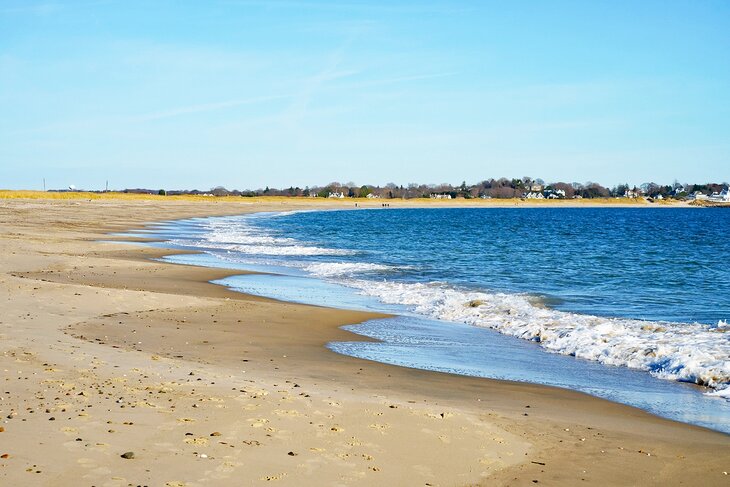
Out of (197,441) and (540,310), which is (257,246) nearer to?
(540,310)

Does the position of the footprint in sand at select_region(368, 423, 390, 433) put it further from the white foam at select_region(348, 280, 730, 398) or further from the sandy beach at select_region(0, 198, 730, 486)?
the white foam at select_region(348, 280, 730, 398)

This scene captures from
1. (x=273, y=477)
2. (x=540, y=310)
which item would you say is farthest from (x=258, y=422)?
(x=540, y=310)

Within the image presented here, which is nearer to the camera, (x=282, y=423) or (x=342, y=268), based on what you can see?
(x=282, y=423)

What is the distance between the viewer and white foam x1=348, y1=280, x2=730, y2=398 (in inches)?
469

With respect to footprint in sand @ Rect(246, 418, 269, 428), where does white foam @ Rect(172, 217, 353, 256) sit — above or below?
below

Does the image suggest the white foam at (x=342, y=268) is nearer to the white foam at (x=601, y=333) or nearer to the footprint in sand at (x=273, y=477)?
the white foam at (x=601, y=333)

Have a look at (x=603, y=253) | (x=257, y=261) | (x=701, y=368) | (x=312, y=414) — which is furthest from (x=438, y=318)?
(x=603, y=253)

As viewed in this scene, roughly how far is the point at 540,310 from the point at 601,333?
3699 mm

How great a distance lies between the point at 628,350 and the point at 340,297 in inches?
379

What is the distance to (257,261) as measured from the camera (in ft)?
107

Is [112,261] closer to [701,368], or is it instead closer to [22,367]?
[22,367]

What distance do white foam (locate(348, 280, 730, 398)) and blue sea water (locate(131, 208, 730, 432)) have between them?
32 mm

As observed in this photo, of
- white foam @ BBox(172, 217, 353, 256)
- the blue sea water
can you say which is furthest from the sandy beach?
white foam @ BBox(172, 217, 353, 256)

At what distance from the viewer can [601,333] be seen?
→ 48.1 ft
